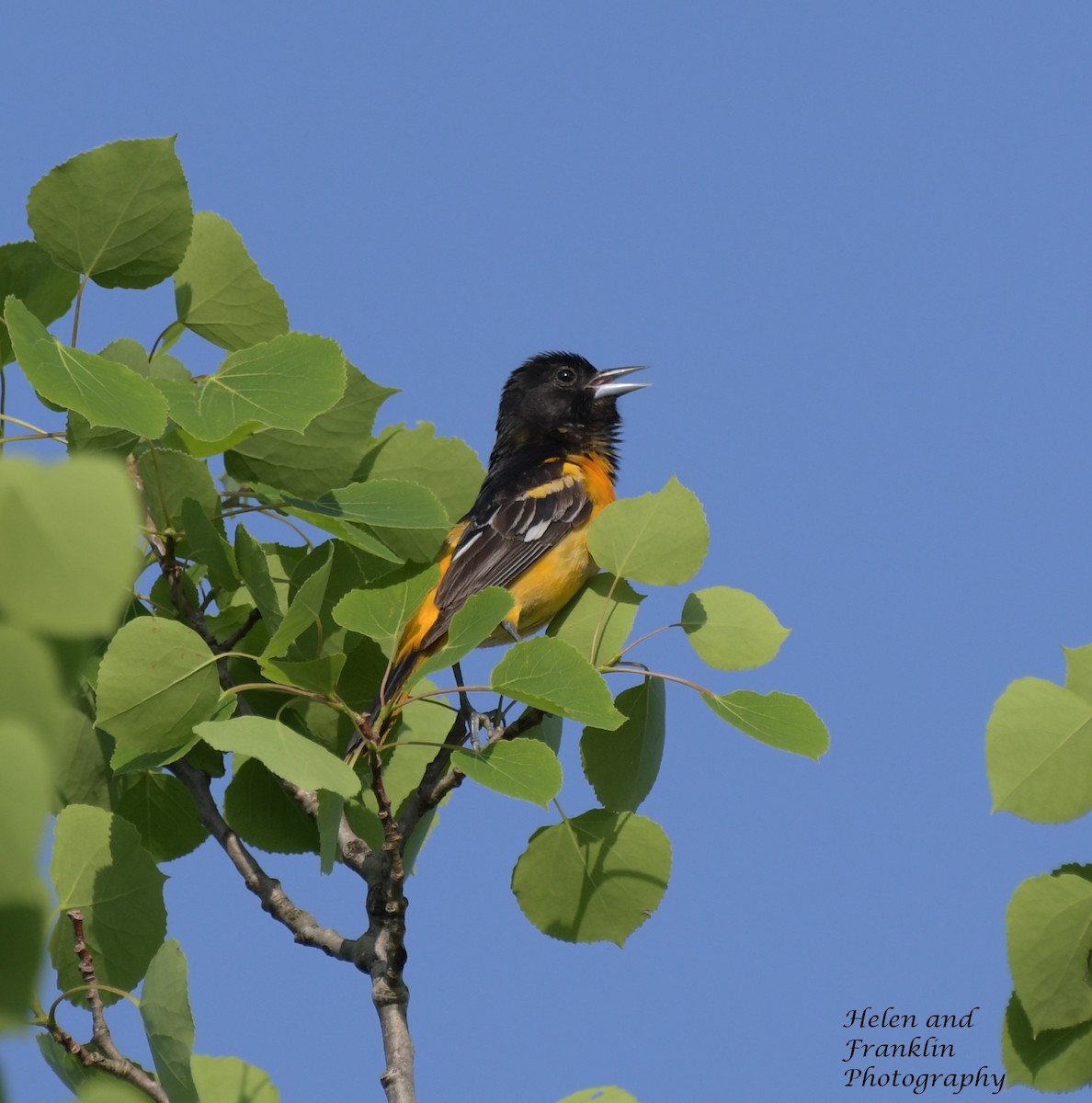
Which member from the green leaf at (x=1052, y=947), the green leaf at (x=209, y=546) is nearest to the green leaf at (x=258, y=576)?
the green leaf at (x=209, y=546)

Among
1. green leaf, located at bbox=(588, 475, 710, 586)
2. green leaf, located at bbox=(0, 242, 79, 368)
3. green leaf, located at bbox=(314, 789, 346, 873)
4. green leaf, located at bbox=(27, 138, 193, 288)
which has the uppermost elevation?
green leaf, located at bbox=(27, 138, 193, 288)

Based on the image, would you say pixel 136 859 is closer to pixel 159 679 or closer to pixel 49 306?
pixel 159 679

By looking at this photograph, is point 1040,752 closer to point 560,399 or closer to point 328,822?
point 328,822

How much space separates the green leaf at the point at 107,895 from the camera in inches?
98.2

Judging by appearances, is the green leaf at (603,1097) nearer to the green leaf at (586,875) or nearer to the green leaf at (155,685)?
the green leaf at (586,875)

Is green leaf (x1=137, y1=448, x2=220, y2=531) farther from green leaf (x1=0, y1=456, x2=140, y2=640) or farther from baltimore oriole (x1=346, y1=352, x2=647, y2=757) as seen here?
green leaf (x1=0, y1=456, x2=140, y2=640)

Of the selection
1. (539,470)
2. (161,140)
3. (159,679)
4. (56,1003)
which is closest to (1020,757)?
(159,679)

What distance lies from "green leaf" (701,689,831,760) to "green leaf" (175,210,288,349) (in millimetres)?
1267

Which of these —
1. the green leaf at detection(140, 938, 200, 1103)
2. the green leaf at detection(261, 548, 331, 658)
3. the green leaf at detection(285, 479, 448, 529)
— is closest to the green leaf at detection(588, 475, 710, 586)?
the green leaf at detection(285, 479, 448, 529)

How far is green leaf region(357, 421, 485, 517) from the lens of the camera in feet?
10.1

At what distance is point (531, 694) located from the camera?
242 centimetres

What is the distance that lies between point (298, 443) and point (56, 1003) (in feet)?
3.91

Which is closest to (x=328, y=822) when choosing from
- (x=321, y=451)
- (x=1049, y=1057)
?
(x=321, y=451)

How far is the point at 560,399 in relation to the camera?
6.76 metres
